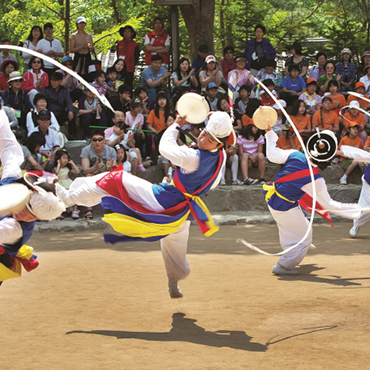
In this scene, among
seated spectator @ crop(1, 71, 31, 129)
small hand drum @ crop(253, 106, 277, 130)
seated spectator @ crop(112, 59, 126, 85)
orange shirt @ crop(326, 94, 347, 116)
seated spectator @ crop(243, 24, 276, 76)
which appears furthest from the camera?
seated spectator @ crop(243, 24, 276, 76)

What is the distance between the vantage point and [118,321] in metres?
4.64

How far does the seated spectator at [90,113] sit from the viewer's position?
1092cm

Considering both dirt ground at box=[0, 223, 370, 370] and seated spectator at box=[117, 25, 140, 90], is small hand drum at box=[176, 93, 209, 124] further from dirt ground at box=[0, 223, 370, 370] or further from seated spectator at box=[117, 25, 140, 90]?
seated spectator at box=[117, 25, 140, 90]

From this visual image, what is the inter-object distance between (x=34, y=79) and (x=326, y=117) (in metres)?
6.11

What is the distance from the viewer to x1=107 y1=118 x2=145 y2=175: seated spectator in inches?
390

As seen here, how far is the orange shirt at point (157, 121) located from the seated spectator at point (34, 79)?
2.23 m

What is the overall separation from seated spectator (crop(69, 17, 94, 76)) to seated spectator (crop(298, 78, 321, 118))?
4.74 metres

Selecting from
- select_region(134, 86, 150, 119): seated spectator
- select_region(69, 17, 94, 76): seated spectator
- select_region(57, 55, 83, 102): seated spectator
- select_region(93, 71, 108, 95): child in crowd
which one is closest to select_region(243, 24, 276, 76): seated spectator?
select_region(134, 86, 150, 119): seated spectator

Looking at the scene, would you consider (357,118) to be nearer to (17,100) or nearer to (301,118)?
(301,118)

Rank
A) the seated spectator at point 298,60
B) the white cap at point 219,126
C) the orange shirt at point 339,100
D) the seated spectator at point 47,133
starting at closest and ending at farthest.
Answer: the white cap at point 219,126
the seated spectator at point 47,133
the orange shirt at point 339,100
the seated spectator at point 298,60

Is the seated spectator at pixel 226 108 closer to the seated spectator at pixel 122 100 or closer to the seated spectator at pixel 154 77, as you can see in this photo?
the seated spectator at pixel 154 77

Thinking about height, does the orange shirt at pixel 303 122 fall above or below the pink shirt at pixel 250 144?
above

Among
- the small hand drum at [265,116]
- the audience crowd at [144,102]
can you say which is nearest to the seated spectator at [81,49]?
the audience crowd at [144,102]

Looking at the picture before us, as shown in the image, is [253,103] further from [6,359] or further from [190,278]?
[6,359]
